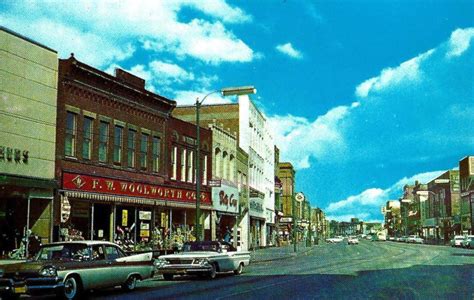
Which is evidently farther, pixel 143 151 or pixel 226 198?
pixel 226 198

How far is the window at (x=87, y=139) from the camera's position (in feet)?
94.4

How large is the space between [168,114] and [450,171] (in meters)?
87.2

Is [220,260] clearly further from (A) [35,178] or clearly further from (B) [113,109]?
(B) [113,109]

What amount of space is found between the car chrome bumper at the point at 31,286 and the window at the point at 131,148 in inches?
708

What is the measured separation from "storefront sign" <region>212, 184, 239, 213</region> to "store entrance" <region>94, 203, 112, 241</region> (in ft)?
47.0

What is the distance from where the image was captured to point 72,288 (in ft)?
50.8

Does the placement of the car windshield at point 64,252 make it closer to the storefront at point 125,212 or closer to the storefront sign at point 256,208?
the storefront at point 125,212

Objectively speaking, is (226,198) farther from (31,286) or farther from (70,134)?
(31,286)

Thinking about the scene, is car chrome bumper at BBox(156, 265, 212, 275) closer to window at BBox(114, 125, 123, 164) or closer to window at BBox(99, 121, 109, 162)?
window at BBox(99, 121, 109, 162)

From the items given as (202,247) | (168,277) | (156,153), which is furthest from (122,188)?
(168,277)

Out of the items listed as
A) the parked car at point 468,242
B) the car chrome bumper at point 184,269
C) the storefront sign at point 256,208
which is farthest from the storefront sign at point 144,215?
the parked car at point 468,242

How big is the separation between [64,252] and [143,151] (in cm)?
1831

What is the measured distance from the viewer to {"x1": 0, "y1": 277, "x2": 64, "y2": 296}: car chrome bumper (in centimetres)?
1457

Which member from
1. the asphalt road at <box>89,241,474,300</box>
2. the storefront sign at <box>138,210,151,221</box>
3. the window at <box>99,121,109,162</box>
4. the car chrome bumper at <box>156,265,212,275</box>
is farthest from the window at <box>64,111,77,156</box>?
the car chrome bumper at <box>156,265,212,275</box>
